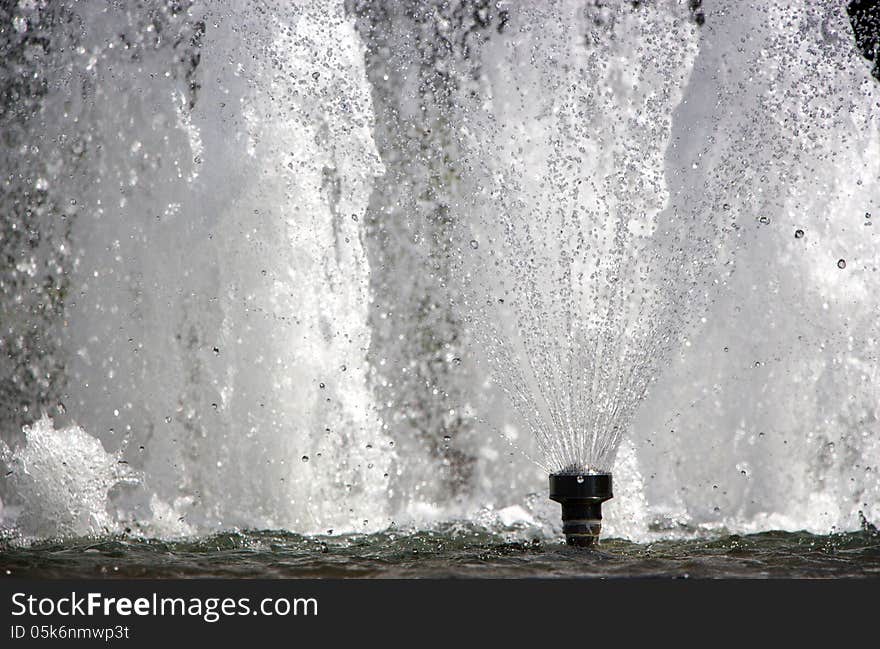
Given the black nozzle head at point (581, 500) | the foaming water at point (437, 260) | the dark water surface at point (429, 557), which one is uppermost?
the foaming water at point (437, 260)

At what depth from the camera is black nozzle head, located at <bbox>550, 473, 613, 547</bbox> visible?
561cm

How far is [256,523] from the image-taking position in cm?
716

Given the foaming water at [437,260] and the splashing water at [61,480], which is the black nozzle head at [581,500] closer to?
the foaming water at [437,260]

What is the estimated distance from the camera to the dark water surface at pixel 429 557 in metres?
5.21

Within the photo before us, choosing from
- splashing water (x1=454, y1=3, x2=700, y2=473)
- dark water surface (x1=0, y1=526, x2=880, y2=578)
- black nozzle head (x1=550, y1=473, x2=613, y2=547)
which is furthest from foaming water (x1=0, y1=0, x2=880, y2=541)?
black nozzle head (x1=550, y1=473, x2=613, y2=547)

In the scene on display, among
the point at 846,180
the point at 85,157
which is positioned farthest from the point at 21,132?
the point at 846,180

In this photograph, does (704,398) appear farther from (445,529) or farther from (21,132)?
(21,132)

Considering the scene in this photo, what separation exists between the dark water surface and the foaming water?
2.04 ft

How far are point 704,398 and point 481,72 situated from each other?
2593 mm

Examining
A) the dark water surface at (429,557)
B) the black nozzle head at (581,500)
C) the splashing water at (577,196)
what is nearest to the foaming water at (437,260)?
the splashing water at (577,196)

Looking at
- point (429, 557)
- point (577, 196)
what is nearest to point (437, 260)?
point (577, 196)

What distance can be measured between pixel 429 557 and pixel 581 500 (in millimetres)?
784

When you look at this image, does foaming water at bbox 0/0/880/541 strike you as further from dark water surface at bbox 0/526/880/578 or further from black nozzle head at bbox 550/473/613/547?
black nozzle head at bbox 550/473/613/547

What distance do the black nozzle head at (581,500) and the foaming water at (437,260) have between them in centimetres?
150
